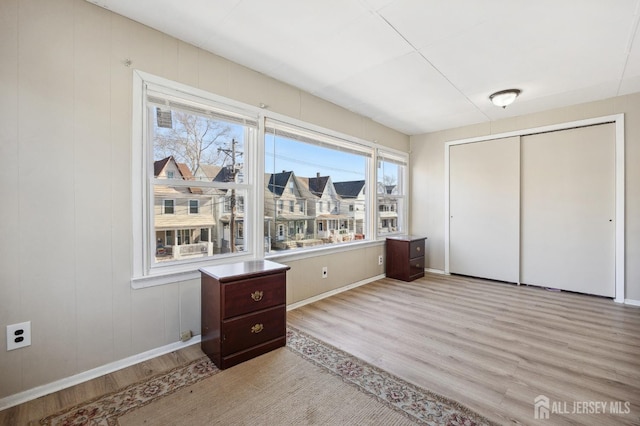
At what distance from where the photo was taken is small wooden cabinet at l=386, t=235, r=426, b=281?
4.36 m

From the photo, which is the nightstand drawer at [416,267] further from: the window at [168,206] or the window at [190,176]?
the window at [168,206]

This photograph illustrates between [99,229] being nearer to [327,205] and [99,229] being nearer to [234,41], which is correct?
[234,41]

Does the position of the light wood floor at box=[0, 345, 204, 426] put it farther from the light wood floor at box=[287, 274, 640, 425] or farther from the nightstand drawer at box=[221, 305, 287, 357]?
the light wood floor at box=[287, 274, 640, 425]

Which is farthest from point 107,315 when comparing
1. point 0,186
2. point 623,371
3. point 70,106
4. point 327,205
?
point 623,371

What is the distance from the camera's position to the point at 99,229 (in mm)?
1939

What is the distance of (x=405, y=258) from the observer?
4.38 metres

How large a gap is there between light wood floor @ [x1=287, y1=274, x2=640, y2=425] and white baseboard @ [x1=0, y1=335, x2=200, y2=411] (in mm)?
1074

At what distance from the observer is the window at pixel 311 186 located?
3.12m

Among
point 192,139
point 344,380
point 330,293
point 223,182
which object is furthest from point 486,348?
point 192,139

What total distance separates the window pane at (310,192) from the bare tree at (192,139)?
0.53 m

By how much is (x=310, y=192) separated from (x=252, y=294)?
5.72ft

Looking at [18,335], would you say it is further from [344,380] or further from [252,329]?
[344,380]

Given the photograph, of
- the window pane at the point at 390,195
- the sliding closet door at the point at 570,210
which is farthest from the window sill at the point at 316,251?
the sliding closet door at the point at 570,210

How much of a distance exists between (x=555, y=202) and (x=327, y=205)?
10.3 feet
